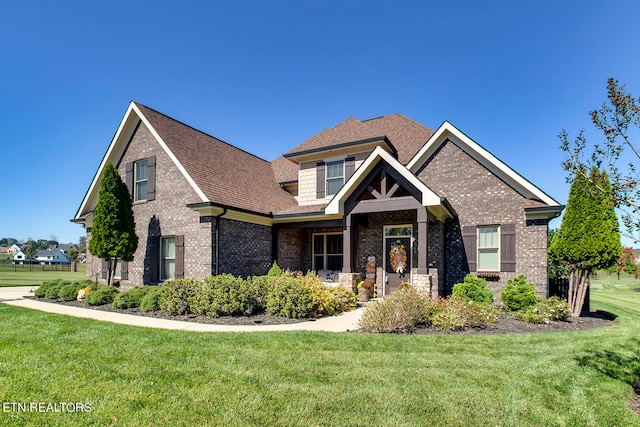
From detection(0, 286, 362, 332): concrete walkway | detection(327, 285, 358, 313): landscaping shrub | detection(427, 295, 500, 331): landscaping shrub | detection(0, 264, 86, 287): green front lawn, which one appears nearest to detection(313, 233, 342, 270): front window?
detection(327, 285, 358, 313): landscaping shrub

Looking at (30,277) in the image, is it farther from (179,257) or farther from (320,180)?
(320,180)

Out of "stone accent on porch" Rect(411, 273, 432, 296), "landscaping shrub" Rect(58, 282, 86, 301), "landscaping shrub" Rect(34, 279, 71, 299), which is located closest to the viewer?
"stone accent on porch" Rect(411, 273, 432, 296)

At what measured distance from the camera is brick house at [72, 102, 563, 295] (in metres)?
11.6

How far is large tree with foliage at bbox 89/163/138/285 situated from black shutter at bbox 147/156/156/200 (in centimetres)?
98

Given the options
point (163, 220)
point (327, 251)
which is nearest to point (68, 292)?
point (163, 220)

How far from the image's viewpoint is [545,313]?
912cm

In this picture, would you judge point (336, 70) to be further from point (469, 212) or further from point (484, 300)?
point (484, 300)

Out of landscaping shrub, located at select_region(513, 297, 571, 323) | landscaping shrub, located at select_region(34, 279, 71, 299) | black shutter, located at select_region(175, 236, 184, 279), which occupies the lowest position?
landscaping shrub, located at select_region(34, 279, 71, 299)

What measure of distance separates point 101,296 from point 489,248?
13515mm

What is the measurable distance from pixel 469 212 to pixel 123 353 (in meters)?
11.3

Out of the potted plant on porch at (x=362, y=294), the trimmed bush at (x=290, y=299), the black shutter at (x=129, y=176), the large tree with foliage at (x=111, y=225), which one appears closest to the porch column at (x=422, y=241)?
the potted plant on porch at (x=362, y=294)

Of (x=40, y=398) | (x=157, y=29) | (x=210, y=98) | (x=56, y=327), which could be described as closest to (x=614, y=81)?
(x=40, y=398)

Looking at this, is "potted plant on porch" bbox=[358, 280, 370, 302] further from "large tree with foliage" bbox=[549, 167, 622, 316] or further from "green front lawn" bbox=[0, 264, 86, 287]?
"green front lawn" bbox=[0, 264, 86, 287]

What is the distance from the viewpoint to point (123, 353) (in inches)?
228
